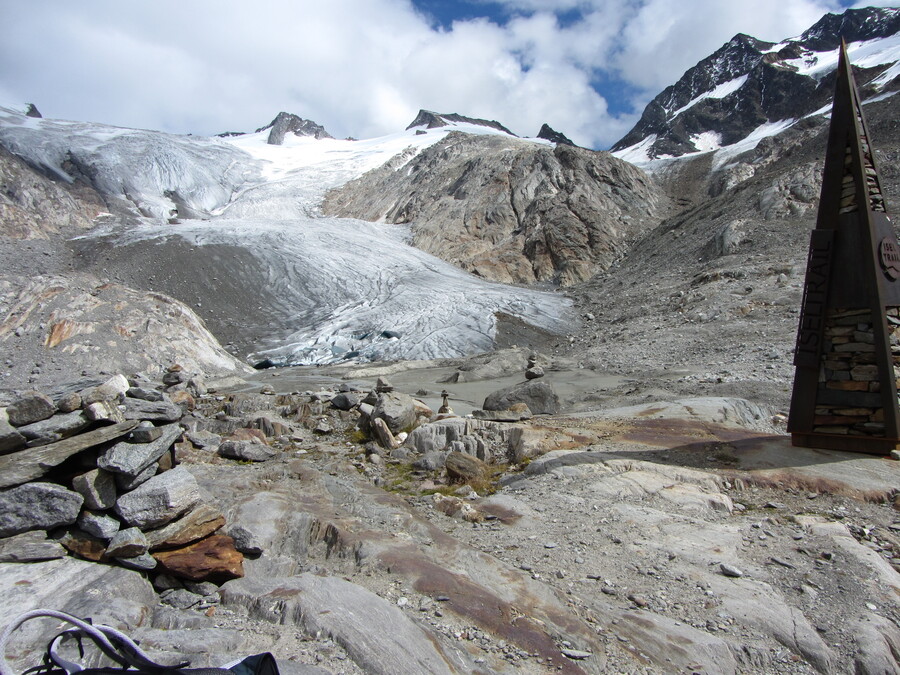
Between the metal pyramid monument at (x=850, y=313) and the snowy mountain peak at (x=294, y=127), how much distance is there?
122654 mm

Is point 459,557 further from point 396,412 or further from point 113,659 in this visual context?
point 396,412

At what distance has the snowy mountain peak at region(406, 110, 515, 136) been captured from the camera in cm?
11819

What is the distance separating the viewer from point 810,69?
310ft

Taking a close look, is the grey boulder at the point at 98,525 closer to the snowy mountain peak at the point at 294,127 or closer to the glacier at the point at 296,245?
the glacier at the point at 296,245

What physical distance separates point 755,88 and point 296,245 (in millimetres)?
89022

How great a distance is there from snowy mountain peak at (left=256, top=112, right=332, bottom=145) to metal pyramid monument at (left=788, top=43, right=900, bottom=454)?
123 meters

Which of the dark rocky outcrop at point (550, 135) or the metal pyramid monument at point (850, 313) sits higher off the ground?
the dark rocky outcrop at point (550, 135)

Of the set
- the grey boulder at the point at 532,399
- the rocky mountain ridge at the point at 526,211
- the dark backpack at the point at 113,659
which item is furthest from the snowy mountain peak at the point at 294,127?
the dark backpack at the point at 113,659

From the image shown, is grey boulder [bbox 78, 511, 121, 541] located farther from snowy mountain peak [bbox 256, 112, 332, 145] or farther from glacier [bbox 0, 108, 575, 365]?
snowy mountain peak [bbox 256, 112, 332, 145]

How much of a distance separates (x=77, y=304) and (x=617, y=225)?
42.9m

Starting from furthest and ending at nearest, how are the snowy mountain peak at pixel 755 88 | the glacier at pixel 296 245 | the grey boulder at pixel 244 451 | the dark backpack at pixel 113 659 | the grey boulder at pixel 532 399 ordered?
the snowy mountain peak at pixel 755 88 < the glacier at pixel 296 245 < the grey boulder at pixel 532 399 < the grey boulder at pixel 244 451 < the dark backpack at pixel 113 659

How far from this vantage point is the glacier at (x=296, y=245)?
3009cm

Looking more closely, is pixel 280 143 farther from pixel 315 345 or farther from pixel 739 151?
pixel 315 345

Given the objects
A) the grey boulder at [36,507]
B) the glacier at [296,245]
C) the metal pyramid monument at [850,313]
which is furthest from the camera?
the glacier at [296,245]
